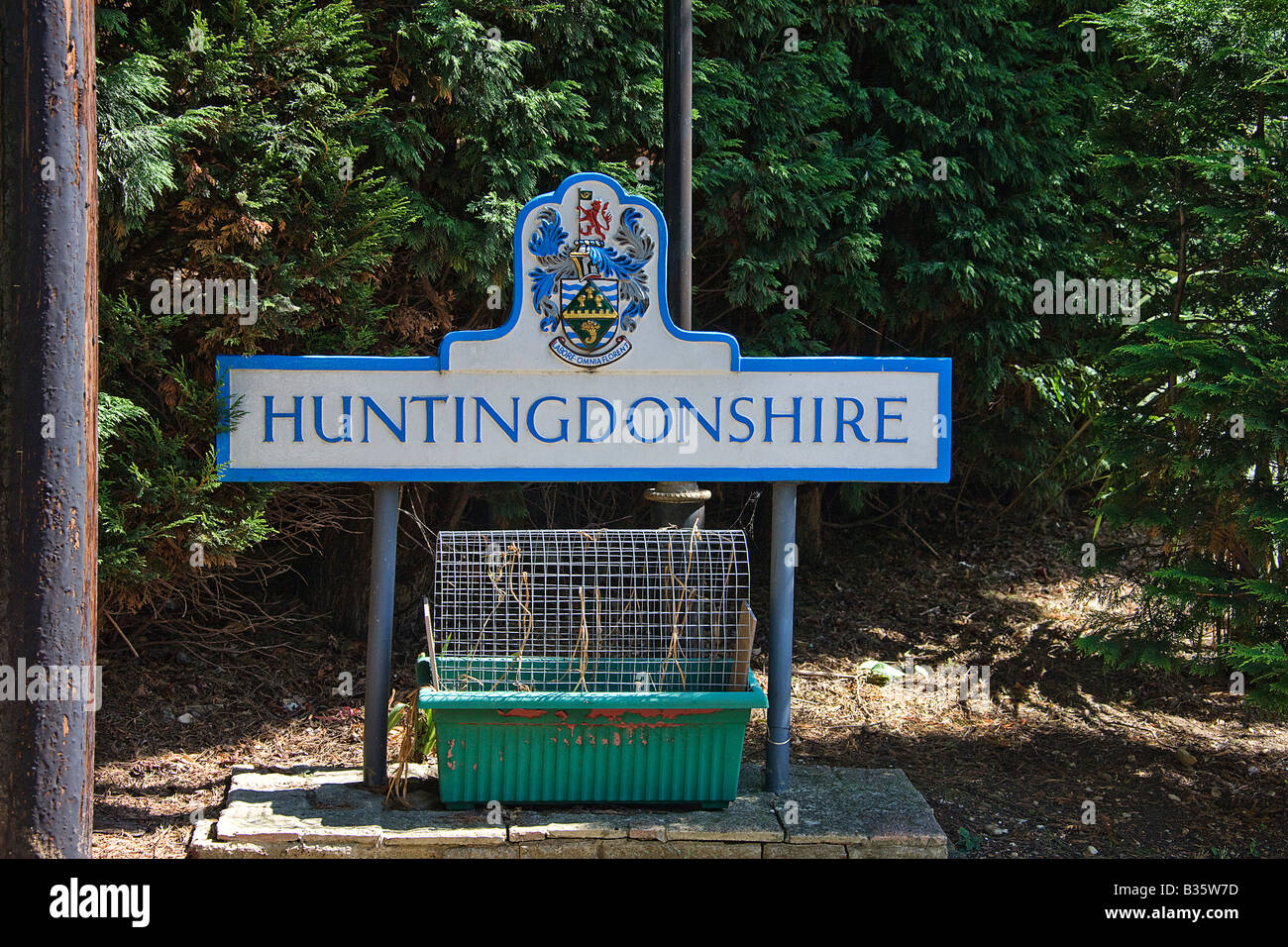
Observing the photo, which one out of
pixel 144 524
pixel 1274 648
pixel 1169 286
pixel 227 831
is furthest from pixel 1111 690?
pixel 144 524

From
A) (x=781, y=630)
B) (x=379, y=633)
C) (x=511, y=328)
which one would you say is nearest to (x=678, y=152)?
(x=511, y=328)

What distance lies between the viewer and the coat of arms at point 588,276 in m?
4.53

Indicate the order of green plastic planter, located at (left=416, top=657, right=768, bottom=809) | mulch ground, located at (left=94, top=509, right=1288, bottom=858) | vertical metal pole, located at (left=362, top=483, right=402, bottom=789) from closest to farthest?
green plastic planter, located at (left=416, top=657, right=768, bottom=809)
vertical metal pole, located at (left=362, top=483, right=402, bottom=789)
mulch ground, located at (left=94, top=509, right=1288, bottom=858)

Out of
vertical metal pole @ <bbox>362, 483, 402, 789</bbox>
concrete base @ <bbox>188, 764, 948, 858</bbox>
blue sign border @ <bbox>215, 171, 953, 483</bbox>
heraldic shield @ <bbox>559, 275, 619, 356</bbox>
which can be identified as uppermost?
heraldic shield @ <bbox>559, 275, 619, 356</bbox>

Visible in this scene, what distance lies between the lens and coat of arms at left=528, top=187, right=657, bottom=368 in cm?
453

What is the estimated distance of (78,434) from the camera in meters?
3.61

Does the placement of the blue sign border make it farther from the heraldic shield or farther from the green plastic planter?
the green plastic planter

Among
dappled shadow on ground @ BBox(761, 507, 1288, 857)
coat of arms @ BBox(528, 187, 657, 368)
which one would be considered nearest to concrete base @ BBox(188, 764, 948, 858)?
dappled shadow on ground @ BBox(761, 507, 1288, 857)

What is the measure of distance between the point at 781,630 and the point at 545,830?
129 cm

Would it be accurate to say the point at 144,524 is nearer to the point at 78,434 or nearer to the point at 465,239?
the point at 78,434

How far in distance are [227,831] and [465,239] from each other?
2.99m

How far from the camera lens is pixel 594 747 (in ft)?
14.8

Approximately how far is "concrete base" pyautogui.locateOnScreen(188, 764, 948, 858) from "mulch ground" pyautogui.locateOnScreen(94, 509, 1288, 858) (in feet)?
1.11

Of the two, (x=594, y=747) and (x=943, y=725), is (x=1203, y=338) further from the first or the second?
(x=594, y=747)
